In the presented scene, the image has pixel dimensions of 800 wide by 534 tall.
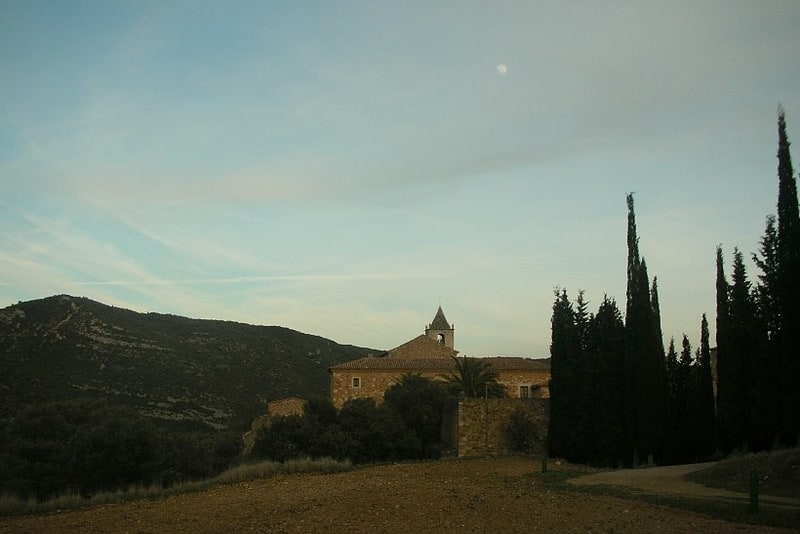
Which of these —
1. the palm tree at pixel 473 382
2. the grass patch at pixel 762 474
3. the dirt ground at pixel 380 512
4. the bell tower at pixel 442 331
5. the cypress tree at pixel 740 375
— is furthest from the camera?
the bell tower at pixel 442 331

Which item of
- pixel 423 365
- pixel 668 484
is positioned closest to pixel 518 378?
pixel 423 365

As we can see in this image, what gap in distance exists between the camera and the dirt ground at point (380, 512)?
36.0 ft

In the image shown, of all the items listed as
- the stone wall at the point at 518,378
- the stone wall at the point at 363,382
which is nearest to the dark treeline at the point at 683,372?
the stone wall at the point at 518,378

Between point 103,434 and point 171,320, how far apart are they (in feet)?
154

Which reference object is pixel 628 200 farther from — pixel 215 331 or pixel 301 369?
pixel 215 331

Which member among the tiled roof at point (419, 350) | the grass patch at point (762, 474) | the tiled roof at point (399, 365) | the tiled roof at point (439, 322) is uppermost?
the tiled roof at point (439, 322)

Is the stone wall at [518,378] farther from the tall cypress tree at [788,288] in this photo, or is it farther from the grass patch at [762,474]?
the grass patch at [762,474]

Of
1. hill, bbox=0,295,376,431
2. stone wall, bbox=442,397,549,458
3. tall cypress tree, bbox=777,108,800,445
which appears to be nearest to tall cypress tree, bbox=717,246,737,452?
tall cypress tree, bbox=777,108,800,445

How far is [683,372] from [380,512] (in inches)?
752

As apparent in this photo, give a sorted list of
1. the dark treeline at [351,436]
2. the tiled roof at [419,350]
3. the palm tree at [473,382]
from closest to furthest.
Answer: the dark treeline at [351,436], the palm tree at [473,382], the tiled roof at [419,350]

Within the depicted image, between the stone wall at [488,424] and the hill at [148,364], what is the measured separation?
60.5ft

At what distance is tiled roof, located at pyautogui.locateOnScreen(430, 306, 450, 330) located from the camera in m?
68.5

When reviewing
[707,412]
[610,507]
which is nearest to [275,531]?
[610,507]

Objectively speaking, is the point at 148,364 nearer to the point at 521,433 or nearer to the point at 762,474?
the point at 521,433
